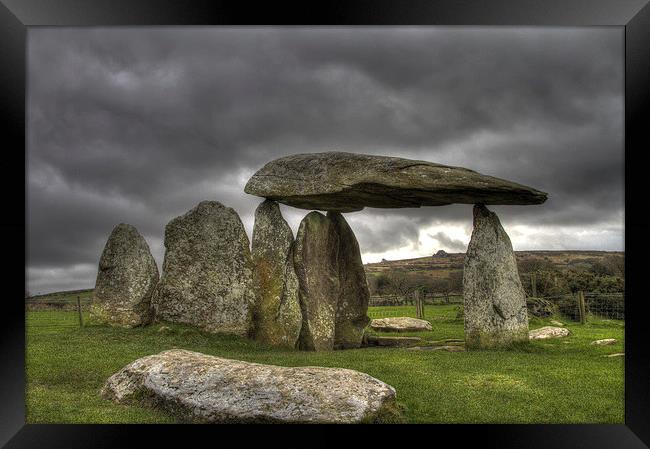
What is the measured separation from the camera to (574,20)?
298 inches

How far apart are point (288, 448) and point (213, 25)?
5.44 m

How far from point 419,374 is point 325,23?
7.11 metres

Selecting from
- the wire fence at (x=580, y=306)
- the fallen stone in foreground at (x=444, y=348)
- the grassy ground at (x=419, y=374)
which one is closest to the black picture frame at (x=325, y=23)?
the grassy ground at (x=419, y=374)

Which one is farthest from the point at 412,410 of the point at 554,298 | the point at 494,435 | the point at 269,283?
the point at 554,298

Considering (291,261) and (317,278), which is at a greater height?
(291,261)

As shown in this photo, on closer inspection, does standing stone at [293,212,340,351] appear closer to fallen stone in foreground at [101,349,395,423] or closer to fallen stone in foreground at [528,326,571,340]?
fallen stone in foreground at [528,326,571,340]

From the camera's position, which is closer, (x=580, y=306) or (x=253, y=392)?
(x=253, y=392)

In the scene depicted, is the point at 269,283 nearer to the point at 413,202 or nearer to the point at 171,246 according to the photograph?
the point at 171,246

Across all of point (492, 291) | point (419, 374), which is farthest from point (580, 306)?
point (419, 374)

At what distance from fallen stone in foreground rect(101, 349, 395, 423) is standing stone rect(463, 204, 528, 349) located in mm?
8124

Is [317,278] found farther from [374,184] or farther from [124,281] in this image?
[124,281]

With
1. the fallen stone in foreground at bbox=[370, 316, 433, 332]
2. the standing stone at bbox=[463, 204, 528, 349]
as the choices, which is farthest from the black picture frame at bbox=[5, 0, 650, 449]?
the fallen stone in foreground at bbox=[370, 316, 433, 332]

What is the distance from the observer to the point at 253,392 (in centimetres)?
788

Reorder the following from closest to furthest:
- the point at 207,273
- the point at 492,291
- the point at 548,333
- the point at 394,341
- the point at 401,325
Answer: the point at 492,291 < the point at 207,273 < the point at 394,341 < the point at 548,333 < the point at 401,325
